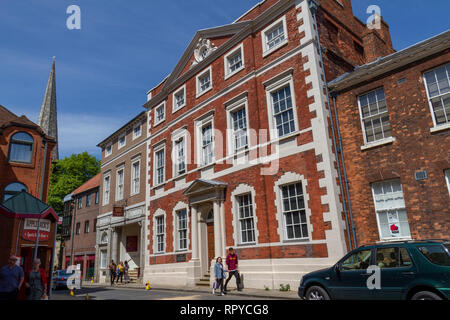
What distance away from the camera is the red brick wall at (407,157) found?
10.6 m

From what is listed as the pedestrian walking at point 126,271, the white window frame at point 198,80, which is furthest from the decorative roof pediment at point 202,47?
the pedestrian walking at point 126,271

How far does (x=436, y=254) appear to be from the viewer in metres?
6.56

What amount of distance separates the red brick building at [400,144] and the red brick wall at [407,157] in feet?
0.09

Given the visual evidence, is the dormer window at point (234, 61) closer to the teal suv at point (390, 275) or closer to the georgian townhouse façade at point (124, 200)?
the georgian townhouse façade at point (124, 200)

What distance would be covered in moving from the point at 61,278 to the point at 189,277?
1300 cm

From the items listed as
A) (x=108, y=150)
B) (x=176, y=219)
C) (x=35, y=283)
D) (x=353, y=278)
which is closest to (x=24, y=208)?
(x=35, y=283)

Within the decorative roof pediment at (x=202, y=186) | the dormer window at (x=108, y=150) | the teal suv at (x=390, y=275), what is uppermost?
the dormer window at (x=108, y=150)

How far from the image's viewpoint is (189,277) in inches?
673

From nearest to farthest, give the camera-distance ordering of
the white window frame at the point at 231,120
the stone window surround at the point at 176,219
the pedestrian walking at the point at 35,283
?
1. the pedestrian walking at the point at 35,283
2. the white window frame at the point at 231,120
3. the stone window surround at the point at 176,219

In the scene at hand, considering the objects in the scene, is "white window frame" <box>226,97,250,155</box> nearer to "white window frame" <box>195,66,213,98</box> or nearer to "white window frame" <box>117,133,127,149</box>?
"white window frame" <box>195,66,213,98</box>

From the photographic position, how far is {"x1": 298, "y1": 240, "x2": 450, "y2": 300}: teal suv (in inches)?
251

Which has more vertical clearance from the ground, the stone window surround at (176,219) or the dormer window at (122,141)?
the dormer window at (122,141)
